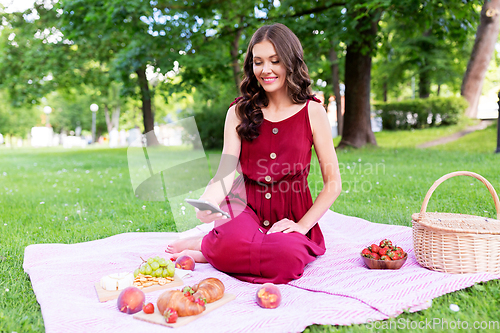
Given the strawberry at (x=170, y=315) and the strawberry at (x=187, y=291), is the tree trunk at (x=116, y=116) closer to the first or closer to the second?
the strawberry at (x=187, y=291)

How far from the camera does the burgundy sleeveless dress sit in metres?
2.82

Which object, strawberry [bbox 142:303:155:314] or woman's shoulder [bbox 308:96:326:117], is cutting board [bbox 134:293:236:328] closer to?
strawberry [bbox 142:303:155:314]

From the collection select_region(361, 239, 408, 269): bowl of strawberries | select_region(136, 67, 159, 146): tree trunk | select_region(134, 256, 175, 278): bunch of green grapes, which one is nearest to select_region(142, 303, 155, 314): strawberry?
select_region(134, 256, 175, 278): bunch of green grapes

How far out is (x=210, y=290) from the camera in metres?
2.40

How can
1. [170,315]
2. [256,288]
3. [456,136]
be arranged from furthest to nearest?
1. [456,136]
2. [256,288]
3. [170,315]

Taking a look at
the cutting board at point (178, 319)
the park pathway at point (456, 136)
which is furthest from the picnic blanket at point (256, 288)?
the park pathway at point (456, 136)

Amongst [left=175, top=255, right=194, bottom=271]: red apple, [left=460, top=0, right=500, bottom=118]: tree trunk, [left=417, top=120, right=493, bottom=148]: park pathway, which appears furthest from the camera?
[left=460, top=0, right=500, bottom=118]: tree trunk

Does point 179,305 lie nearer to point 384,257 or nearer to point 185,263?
point 185,263

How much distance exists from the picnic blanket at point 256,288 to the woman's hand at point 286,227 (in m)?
0.35

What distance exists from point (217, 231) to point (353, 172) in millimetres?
5024

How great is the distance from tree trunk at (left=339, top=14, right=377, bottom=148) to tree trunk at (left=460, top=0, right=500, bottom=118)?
6.10 metres

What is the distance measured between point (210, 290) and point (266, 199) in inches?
35.8

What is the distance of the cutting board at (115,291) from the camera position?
2521 millimetres

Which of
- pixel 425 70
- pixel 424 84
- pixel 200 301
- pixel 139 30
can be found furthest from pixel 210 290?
pixel 424 84
